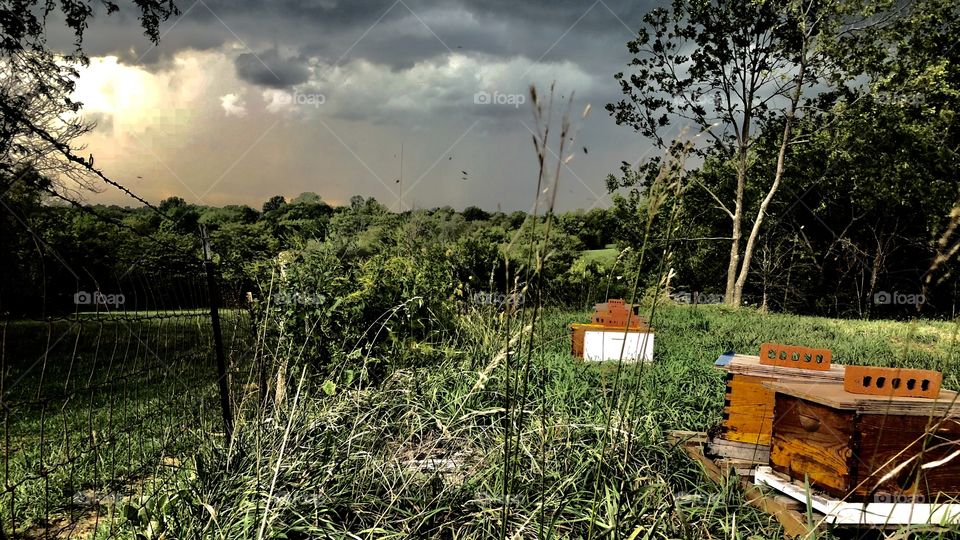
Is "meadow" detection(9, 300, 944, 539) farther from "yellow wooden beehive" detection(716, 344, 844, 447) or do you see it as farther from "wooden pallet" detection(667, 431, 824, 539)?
"yellow wooden beehive" detection(716, 344, 844, 447)

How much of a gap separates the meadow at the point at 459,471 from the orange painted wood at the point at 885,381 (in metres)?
0.44

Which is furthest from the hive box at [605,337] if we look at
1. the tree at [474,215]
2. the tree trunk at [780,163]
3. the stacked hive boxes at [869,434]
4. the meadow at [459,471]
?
the tree at [474,215]

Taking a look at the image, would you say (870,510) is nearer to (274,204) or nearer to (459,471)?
(459,471)

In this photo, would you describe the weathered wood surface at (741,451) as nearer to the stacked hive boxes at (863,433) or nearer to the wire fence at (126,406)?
the stacked hive boxes at (863,433)

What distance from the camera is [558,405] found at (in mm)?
4520

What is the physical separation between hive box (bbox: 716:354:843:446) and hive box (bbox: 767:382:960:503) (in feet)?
1.78

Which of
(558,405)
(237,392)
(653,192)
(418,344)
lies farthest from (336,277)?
(653,192)

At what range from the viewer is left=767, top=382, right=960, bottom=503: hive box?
2885 millimetres

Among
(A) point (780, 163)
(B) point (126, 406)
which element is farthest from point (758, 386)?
(A) point (780, 163)

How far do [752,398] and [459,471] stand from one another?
195cm

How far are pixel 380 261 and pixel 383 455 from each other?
13.5 ft

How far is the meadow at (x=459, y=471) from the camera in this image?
2.65 metres

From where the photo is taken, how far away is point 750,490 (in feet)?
10.7

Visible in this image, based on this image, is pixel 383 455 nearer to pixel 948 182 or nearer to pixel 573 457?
pixel 573 457
